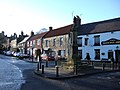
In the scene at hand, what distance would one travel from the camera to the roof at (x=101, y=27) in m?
37.2

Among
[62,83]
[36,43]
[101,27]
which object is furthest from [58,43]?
[62,83]

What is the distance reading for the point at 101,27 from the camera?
4006 centimetres

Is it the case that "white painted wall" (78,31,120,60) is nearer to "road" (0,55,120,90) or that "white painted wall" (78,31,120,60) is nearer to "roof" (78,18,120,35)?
"roof" (78,18,120,35)

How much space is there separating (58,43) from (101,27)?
13414 mm

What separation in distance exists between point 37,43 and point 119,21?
3071 centimetres

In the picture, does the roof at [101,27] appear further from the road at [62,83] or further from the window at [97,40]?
the road at [62,83]

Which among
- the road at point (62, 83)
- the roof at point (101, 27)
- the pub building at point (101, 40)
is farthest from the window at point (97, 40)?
the road at point (62, 83)

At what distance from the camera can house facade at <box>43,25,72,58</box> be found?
154 feet

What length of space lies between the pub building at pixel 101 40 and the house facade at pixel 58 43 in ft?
15.4

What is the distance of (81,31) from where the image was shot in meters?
44.1

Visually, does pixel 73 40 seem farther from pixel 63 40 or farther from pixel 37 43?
pixel 37 43

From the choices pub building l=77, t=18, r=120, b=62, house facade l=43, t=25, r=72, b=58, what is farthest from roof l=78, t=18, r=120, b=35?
house facade l=43, t=25, r=72, b=58

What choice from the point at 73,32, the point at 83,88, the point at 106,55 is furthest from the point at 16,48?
the point at 83,88

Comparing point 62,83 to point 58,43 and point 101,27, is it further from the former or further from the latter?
point 58,43
